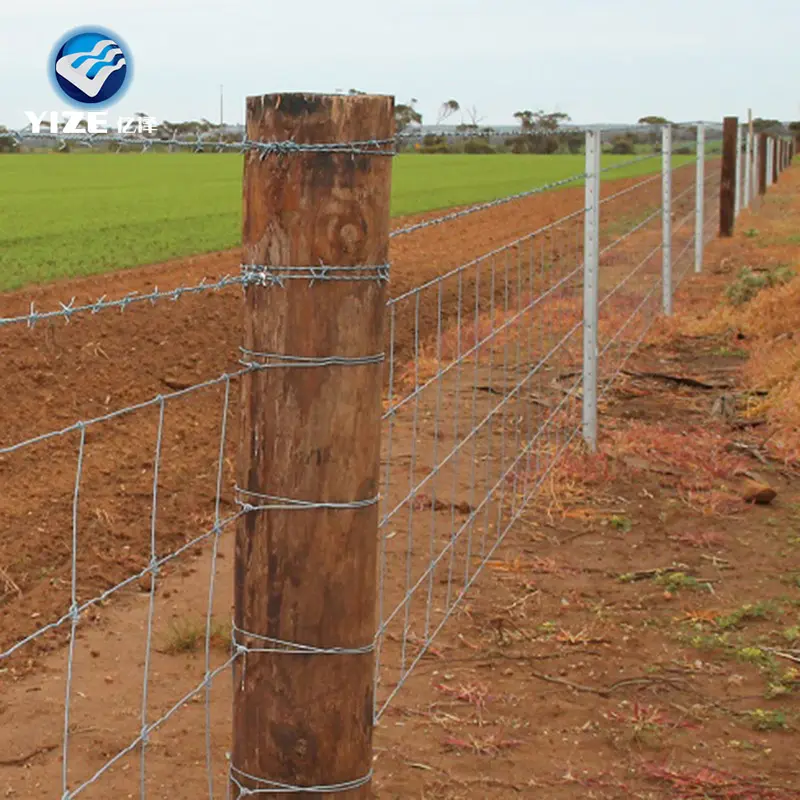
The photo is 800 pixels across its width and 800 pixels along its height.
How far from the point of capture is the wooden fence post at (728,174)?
20.7 metres

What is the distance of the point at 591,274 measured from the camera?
A: 308 inches

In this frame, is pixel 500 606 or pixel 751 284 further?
pixel 751 284

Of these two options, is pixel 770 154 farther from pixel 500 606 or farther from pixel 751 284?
pixel 500 606

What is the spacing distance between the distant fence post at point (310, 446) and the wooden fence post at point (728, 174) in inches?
718

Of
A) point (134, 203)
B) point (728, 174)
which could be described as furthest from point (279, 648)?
point (134, 203)

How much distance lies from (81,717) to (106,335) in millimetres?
6897

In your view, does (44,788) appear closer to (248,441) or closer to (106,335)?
(248,441)

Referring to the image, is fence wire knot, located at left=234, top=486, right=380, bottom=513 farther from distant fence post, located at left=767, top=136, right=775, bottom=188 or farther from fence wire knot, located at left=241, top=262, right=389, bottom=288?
distant fence post, located at left=767, top=136, right=775, bottom=188

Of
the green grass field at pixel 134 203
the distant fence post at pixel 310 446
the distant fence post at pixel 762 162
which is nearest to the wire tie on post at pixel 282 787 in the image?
the distant fence post at pixel 310 446

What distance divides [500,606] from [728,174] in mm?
15917

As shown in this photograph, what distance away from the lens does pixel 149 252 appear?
68.6 ft

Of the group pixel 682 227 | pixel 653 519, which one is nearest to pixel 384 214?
pixel 653 519

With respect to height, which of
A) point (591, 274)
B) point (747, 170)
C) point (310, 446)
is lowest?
point (310, 446)

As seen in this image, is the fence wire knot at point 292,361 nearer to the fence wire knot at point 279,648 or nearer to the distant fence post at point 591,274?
the fence wire knot at point 279,648
